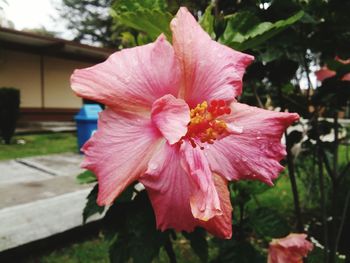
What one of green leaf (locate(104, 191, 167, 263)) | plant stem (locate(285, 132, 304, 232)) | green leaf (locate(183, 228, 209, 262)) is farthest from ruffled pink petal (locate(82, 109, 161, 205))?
plant stem (locate(285, 132, 304, 232))

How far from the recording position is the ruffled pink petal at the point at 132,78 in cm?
45

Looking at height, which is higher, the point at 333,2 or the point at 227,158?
the point at 333,2

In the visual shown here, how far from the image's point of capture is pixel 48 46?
8.27 m

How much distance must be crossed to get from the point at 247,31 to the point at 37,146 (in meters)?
6.67

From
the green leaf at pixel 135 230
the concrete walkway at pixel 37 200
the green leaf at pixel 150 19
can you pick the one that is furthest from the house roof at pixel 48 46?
the green leaf at pixel 150 19

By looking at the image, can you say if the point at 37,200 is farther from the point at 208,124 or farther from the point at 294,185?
the point at 208,124

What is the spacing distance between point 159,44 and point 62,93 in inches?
402

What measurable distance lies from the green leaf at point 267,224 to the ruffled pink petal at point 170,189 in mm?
894

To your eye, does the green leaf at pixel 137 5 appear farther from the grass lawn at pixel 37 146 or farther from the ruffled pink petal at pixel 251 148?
the grass lawn at pixel 37 146

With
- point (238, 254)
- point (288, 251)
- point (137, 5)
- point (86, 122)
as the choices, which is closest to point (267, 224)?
point (238, 254)

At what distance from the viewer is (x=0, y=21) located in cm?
86

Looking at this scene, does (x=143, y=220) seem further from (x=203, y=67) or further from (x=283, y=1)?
(x=283, y=1)

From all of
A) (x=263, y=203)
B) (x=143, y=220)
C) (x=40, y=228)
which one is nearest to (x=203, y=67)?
(x=143, y=220)

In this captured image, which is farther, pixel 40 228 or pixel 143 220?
pixel 40 228
